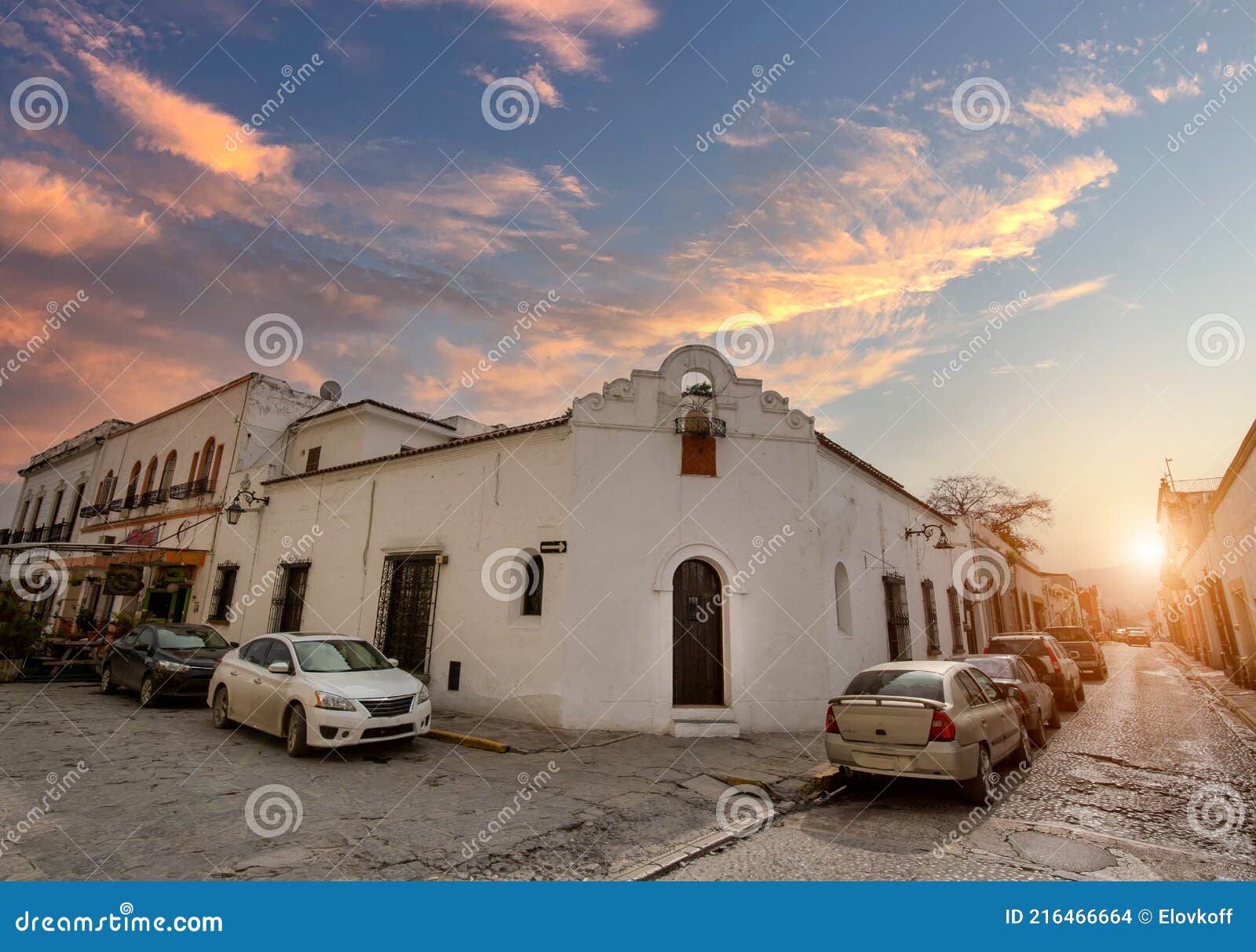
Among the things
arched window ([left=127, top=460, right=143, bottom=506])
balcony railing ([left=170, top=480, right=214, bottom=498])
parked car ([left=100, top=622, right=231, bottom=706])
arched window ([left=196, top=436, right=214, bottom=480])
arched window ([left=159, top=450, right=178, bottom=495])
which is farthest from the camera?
arched window ([left=127, top=460, right=143, bottom=506])

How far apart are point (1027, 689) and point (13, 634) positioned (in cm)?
2171

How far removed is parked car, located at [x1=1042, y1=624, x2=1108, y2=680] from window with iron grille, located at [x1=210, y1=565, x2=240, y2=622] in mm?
25442

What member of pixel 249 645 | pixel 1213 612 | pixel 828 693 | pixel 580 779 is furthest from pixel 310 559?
pixel 1213 612

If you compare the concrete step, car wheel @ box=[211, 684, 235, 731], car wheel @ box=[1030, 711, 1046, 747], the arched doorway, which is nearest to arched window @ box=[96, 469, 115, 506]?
car wheel @ box=[211, 684, 235, 731]

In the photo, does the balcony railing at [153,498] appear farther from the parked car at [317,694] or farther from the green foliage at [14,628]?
the parked car at [317,694]

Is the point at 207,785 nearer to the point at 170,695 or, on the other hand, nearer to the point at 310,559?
the point at 170,695

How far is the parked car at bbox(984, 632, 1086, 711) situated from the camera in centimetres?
1369

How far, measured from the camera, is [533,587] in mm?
11375

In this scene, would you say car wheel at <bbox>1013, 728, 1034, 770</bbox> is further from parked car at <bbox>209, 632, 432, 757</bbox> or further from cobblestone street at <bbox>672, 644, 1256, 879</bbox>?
parked car at <bbox>209, 632, 432, 757</bbox>

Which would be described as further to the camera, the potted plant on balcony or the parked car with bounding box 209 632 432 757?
the potted plant on balcony

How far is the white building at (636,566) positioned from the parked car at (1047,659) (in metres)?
3.74

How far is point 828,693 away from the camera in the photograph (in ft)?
36.0

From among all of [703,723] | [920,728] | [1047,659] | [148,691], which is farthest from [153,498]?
[1047,659]

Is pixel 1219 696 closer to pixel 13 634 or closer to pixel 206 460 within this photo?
pixel 13 634
